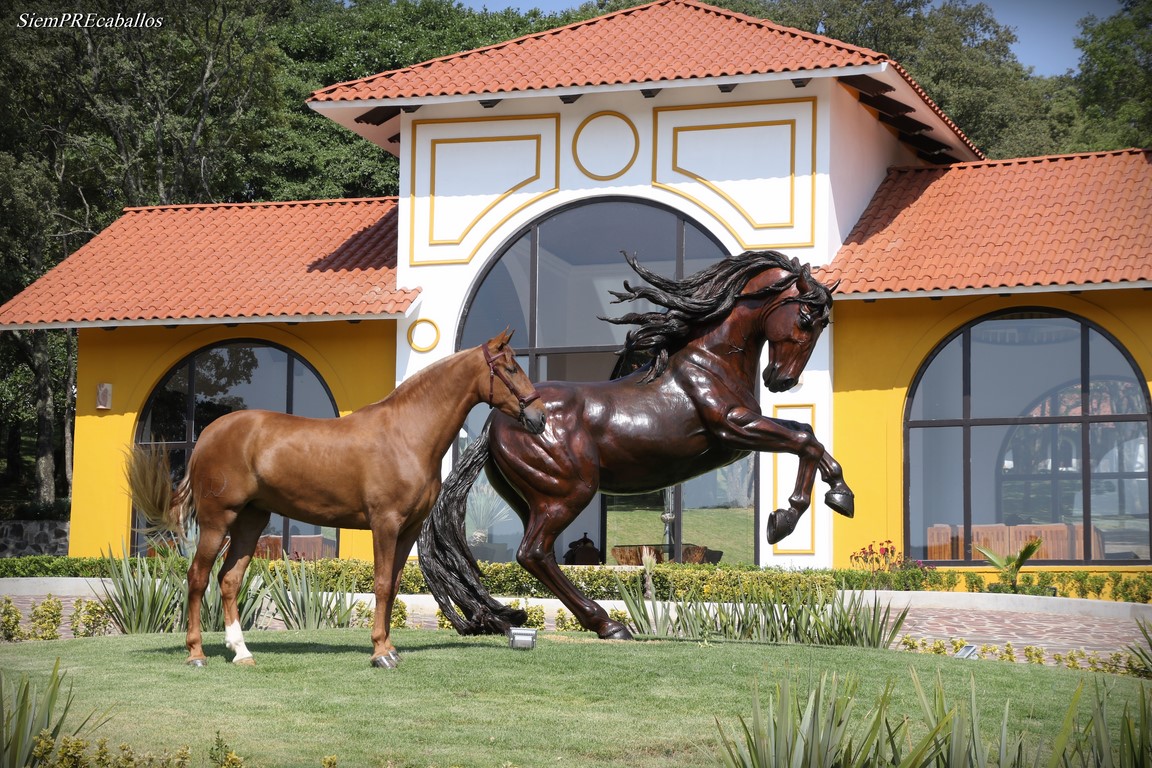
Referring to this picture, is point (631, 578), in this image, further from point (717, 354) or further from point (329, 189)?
point (329, 189)

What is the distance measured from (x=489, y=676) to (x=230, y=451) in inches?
85.1

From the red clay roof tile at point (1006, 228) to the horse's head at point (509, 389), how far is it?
11.2 meters

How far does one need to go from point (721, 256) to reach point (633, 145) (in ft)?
7.06

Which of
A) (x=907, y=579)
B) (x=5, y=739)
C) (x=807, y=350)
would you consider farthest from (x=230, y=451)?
(x=907, y=579)

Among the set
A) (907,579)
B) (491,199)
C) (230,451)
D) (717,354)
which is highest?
(491,199)

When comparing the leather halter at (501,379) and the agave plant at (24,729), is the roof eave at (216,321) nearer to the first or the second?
the leather halter at (501,379)

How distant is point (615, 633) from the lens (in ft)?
32.9

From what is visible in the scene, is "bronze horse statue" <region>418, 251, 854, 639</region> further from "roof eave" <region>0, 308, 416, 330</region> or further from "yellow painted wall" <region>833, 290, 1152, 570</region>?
"roof eave" <region>0, 308, 416, 330</region>

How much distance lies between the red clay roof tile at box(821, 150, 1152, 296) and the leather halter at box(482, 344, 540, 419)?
11.2m

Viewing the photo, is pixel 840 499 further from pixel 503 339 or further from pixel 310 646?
pixel 310 646

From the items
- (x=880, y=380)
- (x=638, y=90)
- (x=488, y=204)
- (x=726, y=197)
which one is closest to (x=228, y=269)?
(x=488, y=204)

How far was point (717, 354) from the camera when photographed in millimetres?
9969

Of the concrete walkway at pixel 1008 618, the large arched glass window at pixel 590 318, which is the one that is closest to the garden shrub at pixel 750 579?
the concrete walkway at pixel 1008 618

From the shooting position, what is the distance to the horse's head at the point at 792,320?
9758 millimetres
